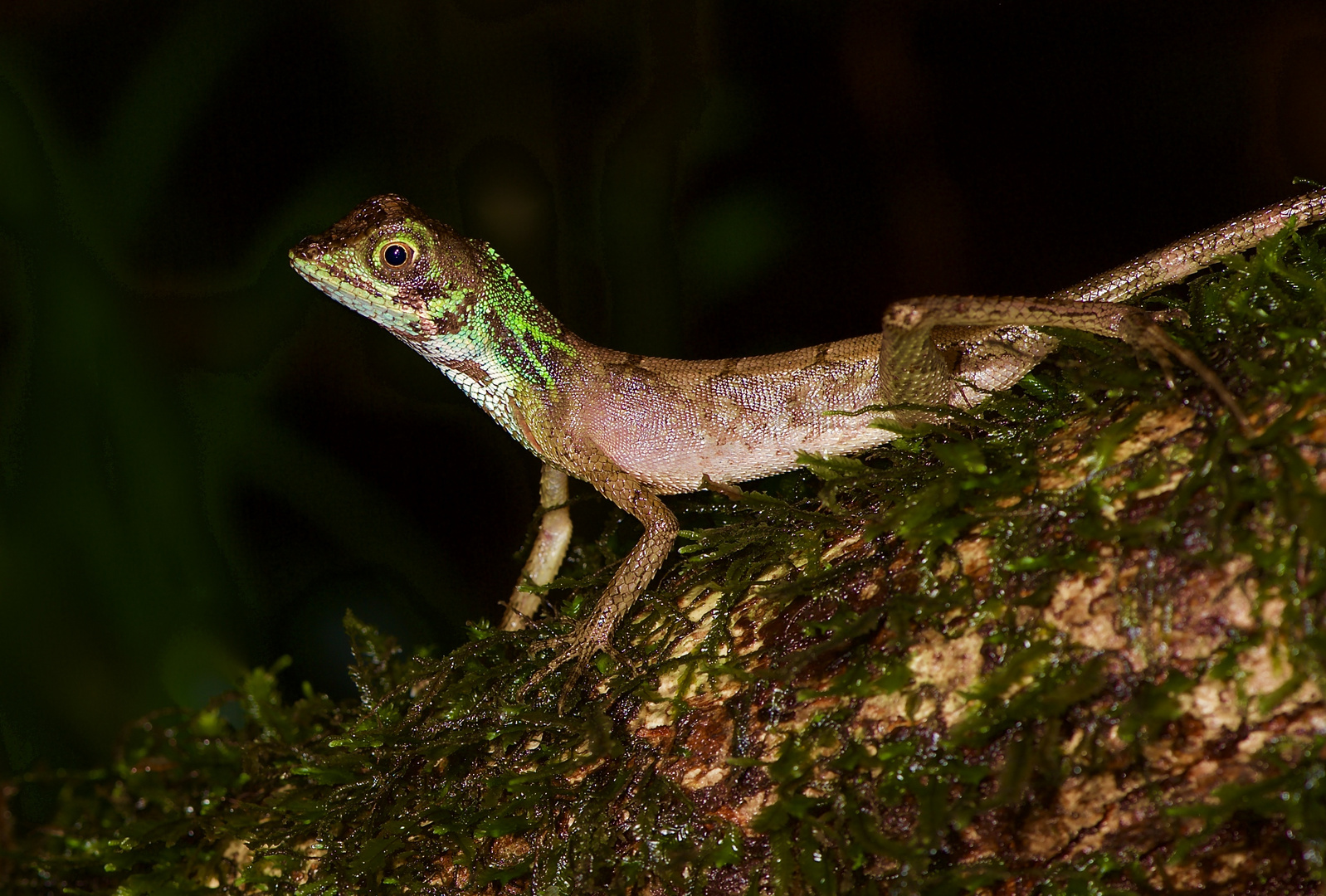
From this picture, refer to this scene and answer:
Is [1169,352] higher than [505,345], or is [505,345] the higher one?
[505,345]

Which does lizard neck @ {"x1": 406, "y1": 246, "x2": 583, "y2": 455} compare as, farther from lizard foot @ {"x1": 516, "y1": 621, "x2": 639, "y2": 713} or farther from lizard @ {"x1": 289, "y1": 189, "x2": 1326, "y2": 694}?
lizard foot @ {"x1": 516, "y1": 621, "x2": 639, "y2": 713}

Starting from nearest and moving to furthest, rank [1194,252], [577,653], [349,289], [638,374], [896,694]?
[896,694] → [577,653] → [1194,252] → [349,289] → [638,374]

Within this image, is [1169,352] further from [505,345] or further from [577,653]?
[505,345]

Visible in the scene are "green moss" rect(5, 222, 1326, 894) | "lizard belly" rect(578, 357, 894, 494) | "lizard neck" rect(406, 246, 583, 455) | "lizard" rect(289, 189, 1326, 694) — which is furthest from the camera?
"lizard neck" rect(406, 246, 583, 455)

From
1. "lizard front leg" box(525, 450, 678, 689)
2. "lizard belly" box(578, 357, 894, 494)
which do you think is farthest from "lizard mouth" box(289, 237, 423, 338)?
"lizard front leg" box(525, 450, 678, 689)

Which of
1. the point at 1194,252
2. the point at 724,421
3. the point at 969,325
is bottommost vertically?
the point at 724,421

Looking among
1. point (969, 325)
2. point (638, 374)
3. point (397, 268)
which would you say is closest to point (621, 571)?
point (638, 374)
